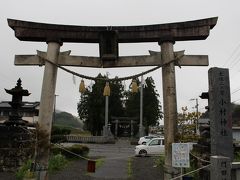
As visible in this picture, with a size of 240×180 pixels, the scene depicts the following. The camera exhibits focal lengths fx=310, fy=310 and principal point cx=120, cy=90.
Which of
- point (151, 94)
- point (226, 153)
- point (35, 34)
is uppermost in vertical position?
point (151, 94)

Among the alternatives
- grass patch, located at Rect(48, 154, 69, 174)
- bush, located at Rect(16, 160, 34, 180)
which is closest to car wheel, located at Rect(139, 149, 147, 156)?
grass patch, located at Rect(48, 154, 69, 174)

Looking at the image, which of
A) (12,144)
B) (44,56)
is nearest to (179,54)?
(44,56)

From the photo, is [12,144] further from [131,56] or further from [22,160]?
[131,56]

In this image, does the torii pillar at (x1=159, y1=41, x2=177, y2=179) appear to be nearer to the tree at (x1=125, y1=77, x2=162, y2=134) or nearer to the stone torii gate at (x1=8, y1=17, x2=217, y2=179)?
the stone torii gate at (x1=8, y1=17, x2=217, y2=179)

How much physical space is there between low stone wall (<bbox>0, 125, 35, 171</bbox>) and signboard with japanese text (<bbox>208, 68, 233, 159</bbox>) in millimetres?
7246

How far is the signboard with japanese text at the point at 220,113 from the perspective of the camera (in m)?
8.00

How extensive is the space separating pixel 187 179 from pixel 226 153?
1.32 metres

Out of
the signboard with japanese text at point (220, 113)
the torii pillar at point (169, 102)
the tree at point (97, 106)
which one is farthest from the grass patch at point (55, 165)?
the tree at point (97, 106)

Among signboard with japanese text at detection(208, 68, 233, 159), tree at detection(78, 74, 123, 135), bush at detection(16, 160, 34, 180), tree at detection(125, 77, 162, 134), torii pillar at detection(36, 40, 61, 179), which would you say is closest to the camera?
signboard with japanese text at detection(208, 68, 233, 159)

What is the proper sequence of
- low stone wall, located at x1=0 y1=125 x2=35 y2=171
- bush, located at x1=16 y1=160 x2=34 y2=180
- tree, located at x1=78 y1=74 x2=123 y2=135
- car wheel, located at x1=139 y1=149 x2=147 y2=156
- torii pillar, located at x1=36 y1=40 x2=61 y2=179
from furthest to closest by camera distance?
tree, located at x1=78 y1=74 x2=123 y2=135 → car wheel, located at x1=139 y1=149 x2=147 y2=156 → low stone wall, located at x1=0 y1=125 x2=35 y2=171 → bush, located at x1=16 y1=160 x2=34 y2=180 → torii pillar, located at x1=36 y1=40 x2=61 y2=179

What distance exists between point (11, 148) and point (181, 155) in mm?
7146

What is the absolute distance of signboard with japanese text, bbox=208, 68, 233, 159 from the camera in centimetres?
800

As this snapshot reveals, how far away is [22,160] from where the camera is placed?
41.0 ft

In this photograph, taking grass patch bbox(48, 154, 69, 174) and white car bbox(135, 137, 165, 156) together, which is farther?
white car bbox(135, 137, 165, 156)
